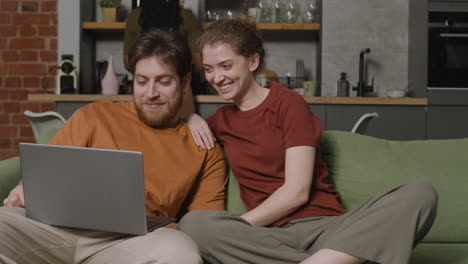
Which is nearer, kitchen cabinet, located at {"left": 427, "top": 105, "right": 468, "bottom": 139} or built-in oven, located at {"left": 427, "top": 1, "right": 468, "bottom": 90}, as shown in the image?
kitchen cabinet, located at {"left": 427, "top": 105, "right": 468, "bottom": 139}

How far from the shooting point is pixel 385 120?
3.72m

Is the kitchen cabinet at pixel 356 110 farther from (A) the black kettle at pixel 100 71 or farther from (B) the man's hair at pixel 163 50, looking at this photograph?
(B) the man's hair at pixel 163 50

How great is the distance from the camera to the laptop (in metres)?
1.29

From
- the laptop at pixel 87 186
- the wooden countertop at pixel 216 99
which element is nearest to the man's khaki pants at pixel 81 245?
the laptop at pixel 87 186

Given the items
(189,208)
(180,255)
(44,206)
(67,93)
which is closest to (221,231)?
(180,255)

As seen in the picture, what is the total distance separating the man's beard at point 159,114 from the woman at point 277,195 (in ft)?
0.30

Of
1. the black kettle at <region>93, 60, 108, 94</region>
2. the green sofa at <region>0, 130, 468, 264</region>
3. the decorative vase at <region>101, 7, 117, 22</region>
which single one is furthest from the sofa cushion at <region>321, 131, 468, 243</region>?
the decorative vase at <region>101, 7, 117, 22</region>

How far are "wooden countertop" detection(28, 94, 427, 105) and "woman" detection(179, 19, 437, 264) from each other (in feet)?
5.44

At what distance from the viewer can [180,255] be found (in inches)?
53.5

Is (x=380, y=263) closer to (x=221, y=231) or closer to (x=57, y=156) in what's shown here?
(x=221, y=231)

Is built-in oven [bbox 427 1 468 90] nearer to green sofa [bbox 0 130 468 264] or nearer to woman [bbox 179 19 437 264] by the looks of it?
green sofa [bbox 0 130 468 264]

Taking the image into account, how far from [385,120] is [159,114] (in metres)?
2.27

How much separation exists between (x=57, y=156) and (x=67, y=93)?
268 cm

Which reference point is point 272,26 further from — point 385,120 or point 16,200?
point 16,200
